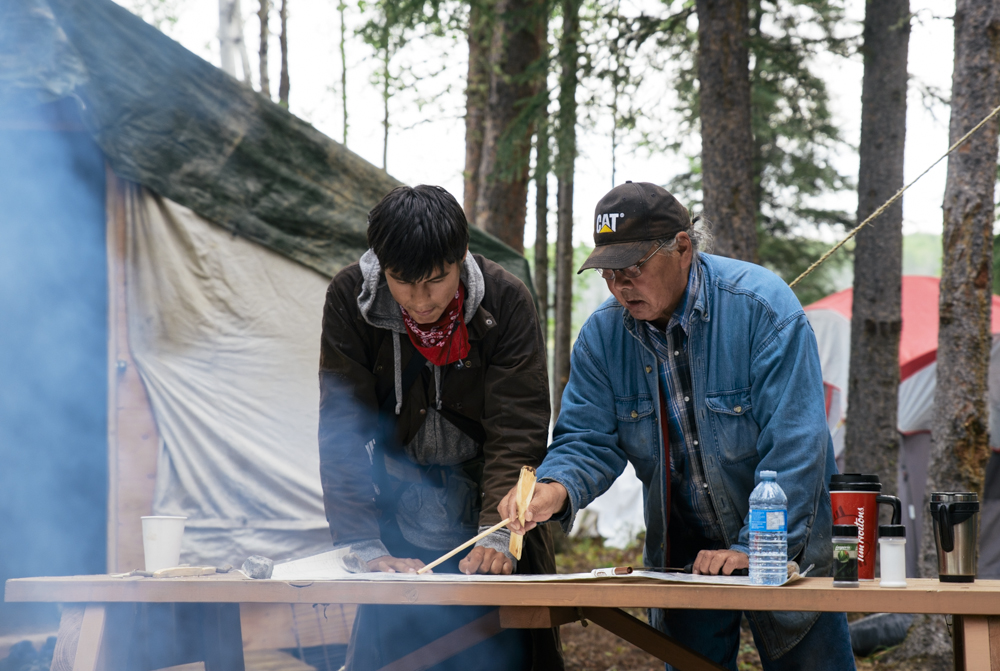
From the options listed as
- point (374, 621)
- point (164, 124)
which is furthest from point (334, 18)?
point (374, 621)

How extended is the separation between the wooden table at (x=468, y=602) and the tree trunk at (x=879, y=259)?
4.07 m

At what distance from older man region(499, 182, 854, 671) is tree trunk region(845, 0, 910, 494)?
3804 mm

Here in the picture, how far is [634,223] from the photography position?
2.06 m

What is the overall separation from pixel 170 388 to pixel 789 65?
4.51m

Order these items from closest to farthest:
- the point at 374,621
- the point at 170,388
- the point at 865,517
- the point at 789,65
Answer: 1. the point at 865,517
2. the point at 374,621
3. the point at 170,388
4. the point at 789,65

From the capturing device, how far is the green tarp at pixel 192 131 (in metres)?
3.90

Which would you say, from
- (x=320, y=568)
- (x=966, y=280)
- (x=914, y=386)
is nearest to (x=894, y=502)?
(x=320, y=568)

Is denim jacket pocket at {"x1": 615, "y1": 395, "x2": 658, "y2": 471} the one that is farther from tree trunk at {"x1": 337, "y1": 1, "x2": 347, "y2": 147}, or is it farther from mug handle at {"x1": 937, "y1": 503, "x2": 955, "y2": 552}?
tree trunk at {"x1": 337, "y1": 1, "x2": 347, "y2": 147}

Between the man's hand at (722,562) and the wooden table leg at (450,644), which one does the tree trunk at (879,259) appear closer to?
the man's hand at (722,562)

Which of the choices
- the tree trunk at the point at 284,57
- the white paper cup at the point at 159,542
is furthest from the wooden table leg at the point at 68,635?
the tree trunk at the point at 284,57

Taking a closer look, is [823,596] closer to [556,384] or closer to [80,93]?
[80,93]

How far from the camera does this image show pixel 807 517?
191cm

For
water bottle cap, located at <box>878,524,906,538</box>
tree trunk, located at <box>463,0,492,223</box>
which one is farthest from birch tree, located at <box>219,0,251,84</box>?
water bottle cap, located at <box>878,524,906,538</box>

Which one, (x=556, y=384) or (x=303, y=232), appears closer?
(x=303, y=232)
